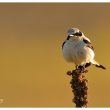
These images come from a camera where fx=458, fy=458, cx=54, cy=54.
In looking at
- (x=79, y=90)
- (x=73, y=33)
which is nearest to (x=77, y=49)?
(x=73, y=33)

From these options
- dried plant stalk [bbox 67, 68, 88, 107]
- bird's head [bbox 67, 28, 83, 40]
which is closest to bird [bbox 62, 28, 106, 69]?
bird's head [bbox 67, 28, 83, 40]

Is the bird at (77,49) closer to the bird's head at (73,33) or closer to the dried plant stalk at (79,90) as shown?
the bird's head at (73,33)

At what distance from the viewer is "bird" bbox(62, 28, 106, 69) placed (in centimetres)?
505

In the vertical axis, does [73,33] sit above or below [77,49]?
above

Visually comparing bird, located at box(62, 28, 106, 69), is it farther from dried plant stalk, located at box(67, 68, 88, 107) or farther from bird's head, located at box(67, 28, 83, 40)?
dried plant stalk, located at box(67, 68, 88, 107)

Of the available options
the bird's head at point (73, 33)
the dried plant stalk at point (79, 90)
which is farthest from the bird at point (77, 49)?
the dried plant stalk at point (79, 90)

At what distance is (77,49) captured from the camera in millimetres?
5047

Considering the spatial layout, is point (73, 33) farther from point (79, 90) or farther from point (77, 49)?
point (79, 90)

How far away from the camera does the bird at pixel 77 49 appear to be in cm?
505

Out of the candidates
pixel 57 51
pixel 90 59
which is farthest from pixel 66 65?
pixel 90 59

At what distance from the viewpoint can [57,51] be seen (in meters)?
7.73

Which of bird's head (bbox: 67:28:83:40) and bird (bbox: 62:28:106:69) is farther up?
bird's head (bbox: 67:28:83:40)

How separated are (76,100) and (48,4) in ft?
17.7

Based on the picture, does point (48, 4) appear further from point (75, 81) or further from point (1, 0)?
point (75, 81)
